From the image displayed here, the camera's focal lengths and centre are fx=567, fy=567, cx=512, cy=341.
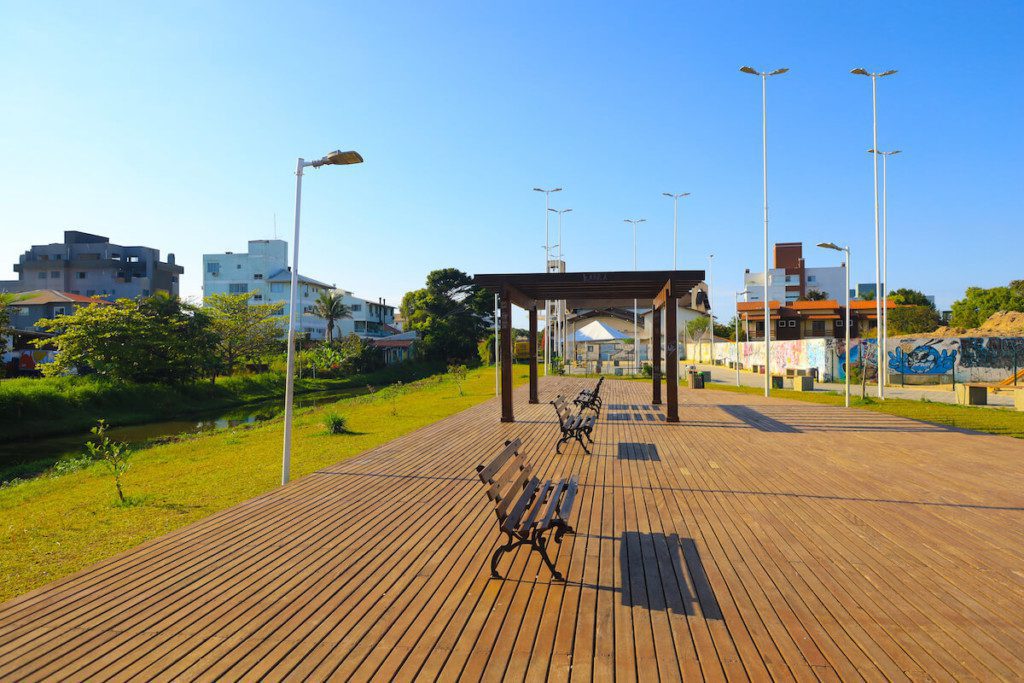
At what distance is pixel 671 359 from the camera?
41.8 ft

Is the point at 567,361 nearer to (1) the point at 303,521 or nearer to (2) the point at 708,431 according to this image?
(2) the point at 708,431

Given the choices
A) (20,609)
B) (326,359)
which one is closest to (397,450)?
(20,609)

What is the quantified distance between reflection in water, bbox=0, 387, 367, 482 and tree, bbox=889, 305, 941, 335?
53.5 meters

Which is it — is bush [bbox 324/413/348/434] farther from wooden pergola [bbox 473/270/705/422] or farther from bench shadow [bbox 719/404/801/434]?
bench shadow [bbox 719/404/801/434]

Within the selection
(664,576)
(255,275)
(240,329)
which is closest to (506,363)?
(664,576)

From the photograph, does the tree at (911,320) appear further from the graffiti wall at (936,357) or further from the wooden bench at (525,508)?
the wooden bench at (525,508)

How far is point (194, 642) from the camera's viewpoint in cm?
352

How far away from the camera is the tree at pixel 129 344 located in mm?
27656

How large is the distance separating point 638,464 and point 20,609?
283 inches

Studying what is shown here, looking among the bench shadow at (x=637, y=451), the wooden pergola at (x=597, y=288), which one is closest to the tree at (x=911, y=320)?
the wooden pergola at (x=597, y=288)

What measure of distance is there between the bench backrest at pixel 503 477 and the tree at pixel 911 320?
58.4 meters

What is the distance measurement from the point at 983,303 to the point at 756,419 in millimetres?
62741

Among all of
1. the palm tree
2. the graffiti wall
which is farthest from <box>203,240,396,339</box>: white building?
the graffiti wall

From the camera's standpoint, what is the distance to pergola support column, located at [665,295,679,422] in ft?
41.8
